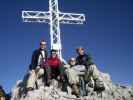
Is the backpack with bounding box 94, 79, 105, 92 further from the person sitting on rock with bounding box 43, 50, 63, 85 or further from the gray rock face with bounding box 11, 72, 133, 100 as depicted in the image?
the person sitting on rock with bounding box 43, 50, 63, 85

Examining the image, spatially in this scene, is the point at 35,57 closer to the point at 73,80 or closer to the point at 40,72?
the point at 40,72

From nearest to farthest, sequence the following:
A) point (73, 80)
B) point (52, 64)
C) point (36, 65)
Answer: point (73, 80) → point (52, 64) → point (36, 65)

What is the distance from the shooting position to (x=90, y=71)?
1720 centimetres

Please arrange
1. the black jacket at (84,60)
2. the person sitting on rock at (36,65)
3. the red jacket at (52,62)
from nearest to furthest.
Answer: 1. the person sitting on rock at (36,65)
2. the red jacket at (52,62)
3. the black jacket at (84,60)

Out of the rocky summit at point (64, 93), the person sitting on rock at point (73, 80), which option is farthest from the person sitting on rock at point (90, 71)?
the person sitting on rock at point (73, 80)

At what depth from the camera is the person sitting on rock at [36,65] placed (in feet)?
55.4

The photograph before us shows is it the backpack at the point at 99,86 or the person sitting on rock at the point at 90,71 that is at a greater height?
the person sitting on rock at the point at 90,71

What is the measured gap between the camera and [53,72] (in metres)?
17.5

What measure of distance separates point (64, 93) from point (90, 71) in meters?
1.35

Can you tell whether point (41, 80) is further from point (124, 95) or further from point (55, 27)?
point (55, 27)

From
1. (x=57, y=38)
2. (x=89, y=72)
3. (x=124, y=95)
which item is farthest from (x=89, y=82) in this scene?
(x=57, y=38)

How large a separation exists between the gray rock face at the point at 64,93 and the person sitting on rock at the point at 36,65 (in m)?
0.36

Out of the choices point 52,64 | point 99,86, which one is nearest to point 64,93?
point 52,64

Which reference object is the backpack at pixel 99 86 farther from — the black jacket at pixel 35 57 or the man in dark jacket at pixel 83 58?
the black jacket at pixel 35 57
